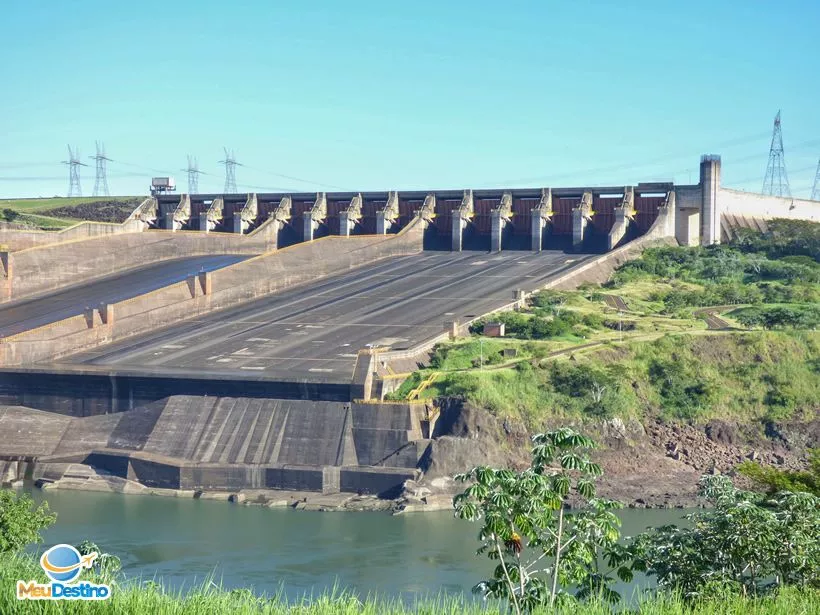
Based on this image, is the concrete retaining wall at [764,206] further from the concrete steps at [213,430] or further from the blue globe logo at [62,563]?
the blue globe logo at [62,563]

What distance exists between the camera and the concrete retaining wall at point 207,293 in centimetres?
7025

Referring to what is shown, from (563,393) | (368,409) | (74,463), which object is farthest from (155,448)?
(563,393)

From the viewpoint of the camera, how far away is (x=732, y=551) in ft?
88.6

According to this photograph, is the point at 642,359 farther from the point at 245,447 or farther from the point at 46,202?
the point at 46,202

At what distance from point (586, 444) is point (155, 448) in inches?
1516

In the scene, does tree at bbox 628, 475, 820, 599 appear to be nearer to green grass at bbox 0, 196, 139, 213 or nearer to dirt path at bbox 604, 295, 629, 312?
dirt path at bbox 604, 295, 629, 312

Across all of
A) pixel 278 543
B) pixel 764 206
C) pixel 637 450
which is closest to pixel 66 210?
pixel 764 206

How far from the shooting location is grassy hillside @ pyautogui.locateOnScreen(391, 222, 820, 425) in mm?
61469

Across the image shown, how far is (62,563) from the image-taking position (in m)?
23.8

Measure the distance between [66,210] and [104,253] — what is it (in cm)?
3848

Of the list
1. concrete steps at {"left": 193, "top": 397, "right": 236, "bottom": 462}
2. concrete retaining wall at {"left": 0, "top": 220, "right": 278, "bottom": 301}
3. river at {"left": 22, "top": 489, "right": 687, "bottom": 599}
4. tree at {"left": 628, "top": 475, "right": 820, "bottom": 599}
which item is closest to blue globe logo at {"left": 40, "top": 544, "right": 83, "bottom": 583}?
tree at {"left": 628, "top": 475, "right": 820, "bottom": 599}

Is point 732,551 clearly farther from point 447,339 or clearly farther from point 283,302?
point 283,302

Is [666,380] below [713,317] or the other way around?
→ below

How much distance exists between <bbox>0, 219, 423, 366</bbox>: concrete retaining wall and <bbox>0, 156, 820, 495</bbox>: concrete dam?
0.42 feet
